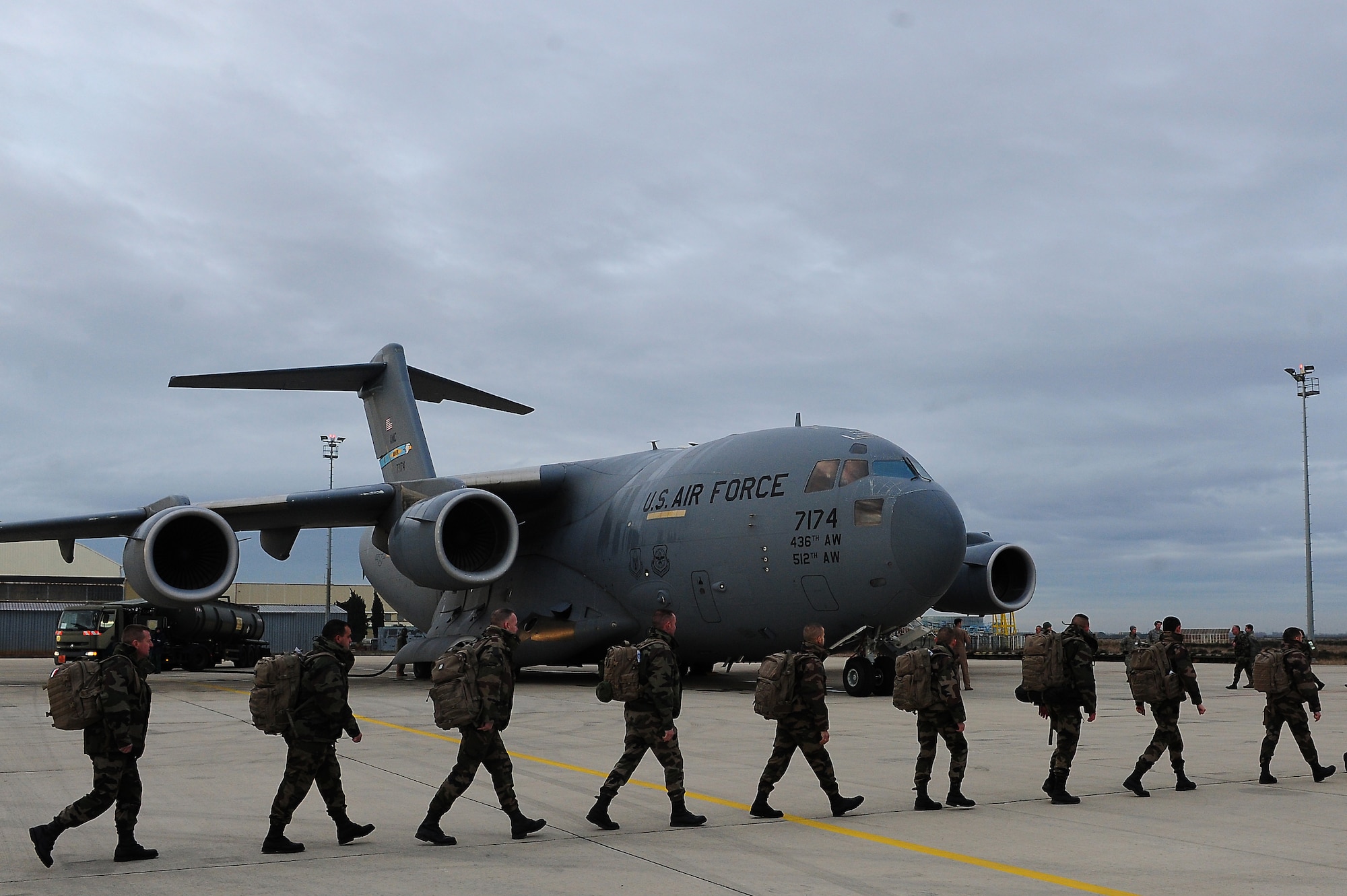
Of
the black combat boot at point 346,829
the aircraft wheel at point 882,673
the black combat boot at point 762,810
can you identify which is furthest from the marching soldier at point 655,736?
the aircraft wheel at point 882,673

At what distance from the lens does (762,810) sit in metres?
8.21

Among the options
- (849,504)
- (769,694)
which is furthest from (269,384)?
(769,694)

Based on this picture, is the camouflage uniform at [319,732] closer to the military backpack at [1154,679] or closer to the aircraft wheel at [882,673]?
the military backpack at [1154,679]

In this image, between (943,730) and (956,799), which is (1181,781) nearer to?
(956,799)

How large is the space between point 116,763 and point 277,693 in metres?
0.93

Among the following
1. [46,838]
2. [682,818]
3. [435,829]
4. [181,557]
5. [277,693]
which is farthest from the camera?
[181,557]

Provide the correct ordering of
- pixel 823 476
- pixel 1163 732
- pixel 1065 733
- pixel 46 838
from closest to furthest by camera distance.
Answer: pixel 46 838
pixel 1065 733
pixel 1163 732
pixel 823 476

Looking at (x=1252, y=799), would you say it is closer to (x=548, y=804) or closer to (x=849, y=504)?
(x=548, y=804)

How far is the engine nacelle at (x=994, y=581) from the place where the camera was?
24922 millimetres

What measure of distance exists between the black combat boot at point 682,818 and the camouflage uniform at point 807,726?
20.4 inches

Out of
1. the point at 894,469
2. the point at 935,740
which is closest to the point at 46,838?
the point at 935,740

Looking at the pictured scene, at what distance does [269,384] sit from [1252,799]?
21487mm

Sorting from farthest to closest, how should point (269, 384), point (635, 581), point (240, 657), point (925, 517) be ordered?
point (240, 657)
point (269, 384)
point (635, 581)
point (925, 517)

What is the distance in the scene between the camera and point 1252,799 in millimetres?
9016
